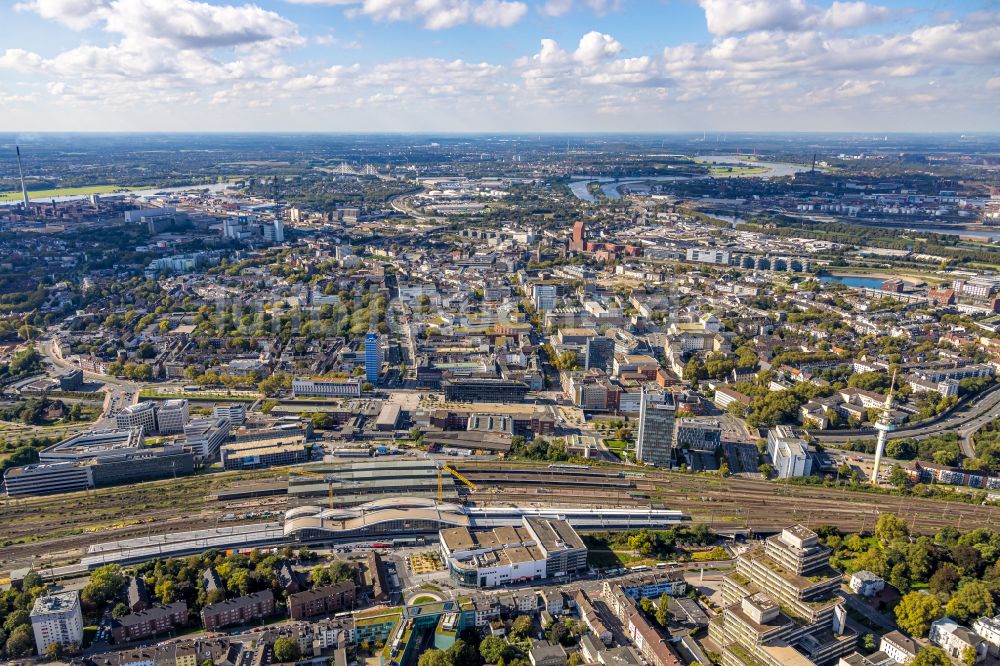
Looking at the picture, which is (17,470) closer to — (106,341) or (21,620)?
(21,620)

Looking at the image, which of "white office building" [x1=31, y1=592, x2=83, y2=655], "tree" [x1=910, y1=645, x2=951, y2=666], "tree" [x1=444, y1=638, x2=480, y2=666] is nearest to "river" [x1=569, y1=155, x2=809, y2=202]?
"tree" [x1=910, y1=645, x2=951, y2=666]

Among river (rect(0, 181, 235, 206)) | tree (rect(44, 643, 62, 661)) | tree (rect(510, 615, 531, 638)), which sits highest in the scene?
river (rect(0, 181, 235, 206))

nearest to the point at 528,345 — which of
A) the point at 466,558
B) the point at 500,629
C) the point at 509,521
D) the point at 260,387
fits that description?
the point at 260,387

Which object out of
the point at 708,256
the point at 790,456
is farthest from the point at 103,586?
the point at 708,256

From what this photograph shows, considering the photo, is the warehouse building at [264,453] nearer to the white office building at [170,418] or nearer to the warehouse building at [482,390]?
the white office building at [170,418]

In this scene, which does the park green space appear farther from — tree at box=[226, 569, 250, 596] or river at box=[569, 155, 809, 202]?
tree at box=[226, 569, 250, 596]

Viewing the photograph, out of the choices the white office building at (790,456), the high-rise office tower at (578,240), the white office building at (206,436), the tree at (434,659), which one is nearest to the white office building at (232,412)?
the white office building at (206,436)
